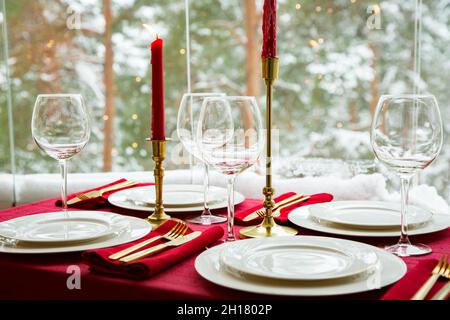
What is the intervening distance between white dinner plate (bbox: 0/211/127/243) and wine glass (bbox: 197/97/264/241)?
0.80 ft

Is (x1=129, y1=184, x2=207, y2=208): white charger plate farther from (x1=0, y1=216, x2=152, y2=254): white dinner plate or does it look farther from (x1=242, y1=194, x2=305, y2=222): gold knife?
(x1=0, y1=216, x2=152, y2=254): white dinner plate

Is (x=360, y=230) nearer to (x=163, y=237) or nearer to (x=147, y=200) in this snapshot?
(x=163, y=237)

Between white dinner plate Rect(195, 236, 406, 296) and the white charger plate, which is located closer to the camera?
white dinner plate Rect(195, 236, 406, 296)

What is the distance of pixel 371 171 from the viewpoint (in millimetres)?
2588

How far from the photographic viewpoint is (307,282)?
0.71 metres

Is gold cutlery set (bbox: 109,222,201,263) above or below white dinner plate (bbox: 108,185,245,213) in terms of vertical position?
below

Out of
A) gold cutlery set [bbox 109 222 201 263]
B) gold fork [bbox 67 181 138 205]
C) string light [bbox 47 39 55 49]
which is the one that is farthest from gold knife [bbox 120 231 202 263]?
string light [bbox 47 39 55 49]

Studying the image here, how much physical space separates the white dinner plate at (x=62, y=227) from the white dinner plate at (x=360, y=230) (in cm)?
37

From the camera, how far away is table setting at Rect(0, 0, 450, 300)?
74cm

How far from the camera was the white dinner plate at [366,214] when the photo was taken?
3.36ft

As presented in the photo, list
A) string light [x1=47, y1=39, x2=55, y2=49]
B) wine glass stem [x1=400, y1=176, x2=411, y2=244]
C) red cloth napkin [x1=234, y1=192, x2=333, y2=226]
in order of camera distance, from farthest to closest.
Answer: string light [x1=47, y1=39, x2=55, y2=49] < red cloth napkin [x1=234, y1=192, x2=333, y2=226] < wine glass stem [x1=400, y1=176, x2=411, y2=244]

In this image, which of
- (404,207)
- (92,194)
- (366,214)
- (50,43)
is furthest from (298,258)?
(50,43)

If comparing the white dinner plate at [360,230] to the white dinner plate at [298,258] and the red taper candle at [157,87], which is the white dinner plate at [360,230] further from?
the red taper candle at [157,87]
